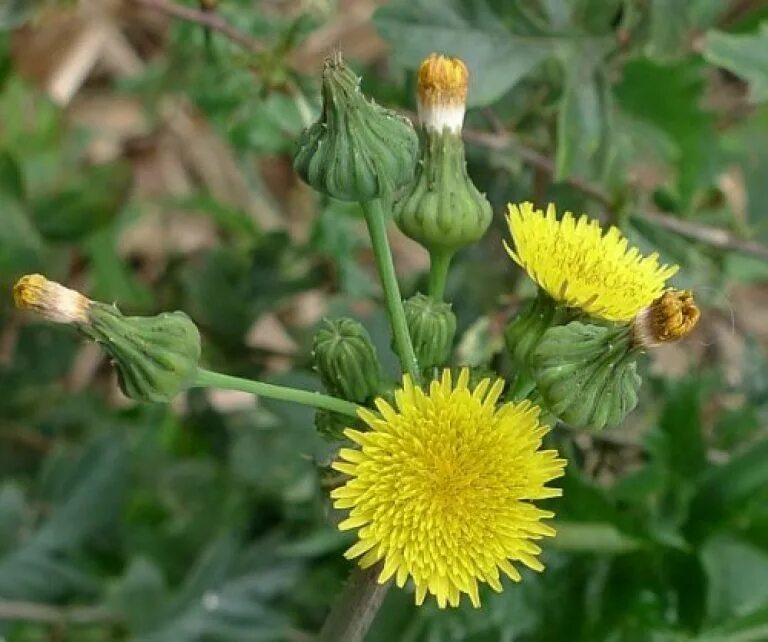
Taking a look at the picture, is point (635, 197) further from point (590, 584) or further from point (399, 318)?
point (399, 318)

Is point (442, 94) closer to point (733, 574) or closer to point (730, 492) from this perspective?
point (730, 492)


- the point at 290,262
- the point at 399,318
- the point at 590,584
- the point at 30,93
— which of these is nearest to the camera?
the point at 399,318

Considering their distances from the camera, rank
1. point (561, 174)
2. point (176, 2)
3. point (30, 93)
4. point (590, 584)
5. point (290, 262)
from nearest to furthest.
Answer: point (561, 174) < point (590, 584) < point (176, 2) < point (290, 262) < point (30, 93)

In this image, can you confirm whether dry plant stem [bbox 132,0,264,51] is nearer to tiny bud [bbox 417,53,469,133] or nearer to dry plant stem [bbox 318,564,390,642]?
tiny bud [bbox 417,53,469,133]

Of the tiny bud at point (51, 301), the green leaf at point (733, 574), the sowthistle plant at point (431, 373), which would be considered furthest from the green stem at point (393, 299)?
the green leaf at point (733, 574)

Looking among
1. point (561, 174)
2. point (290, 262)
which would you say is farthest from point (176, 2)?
point (561, 174)

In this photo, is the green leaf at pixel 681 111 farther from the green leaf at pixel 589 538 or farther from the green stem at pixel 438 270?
the green stem at pixel 438 270

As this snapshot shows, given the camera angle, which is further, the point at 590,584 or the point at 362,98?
the point at 590,584
